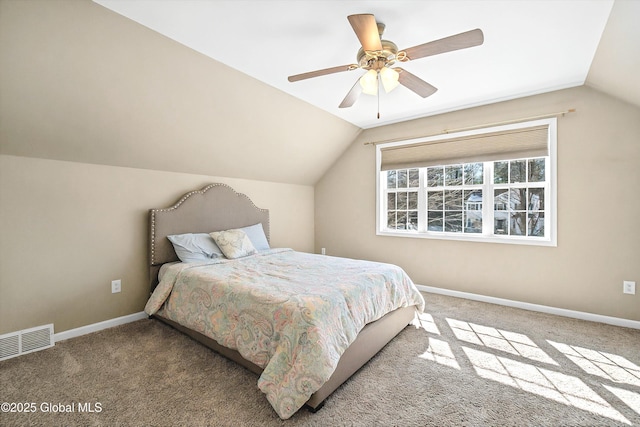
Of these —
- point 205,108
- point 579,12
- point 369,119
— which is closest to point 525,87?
point 579,12

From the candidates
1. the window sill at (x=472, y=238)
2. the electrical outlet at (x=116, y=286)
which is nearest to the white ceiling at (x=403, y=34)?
the window sill at (x=472, y=238)

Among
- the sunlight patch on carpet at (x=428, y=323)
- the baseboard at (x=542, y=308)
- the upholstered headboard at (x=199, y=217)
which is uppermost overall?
the upholstered headboard at (x=199, y=217)

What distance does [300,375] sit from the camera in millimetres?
1607

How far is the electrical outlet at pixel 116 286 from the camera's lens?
114 inches

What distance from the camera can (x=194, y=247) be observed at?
10.3 feet

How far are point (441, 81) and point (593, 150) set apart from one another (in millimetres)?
1740

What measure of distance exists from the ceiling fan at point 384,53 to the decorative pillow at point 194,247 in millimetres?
2049

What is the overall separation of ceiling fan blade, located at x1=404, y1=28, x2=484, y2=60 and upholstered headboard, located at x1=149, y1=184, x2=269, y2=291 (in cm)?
275

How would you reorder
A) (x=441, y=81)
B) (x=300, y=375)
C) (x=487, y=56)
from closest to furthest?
(x=300, y=375) → (x=487, y=56) → (x=441, y=81)

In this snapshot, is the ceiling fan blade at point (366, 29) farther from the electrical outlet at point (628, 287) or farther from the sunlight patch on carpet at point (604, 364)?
the electrical outlet at point (628, 287)

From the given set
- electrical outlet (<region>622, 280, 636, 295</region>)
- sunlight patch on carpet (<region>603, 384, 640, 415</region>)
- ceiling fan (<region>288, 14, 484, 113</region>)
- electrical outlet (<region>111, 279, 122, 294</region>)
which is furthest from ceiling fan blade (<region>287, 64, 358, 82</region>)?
electrical outlet (<region>622, 280, 636, 295</region>)

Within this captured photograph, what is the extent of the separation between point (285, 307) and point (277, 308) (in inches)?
2.6

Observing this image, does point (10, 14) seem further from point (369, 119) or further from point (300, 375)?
point (369, 119)

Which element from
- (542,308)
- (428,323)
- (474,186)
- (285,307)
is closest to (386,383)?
(285,307)
